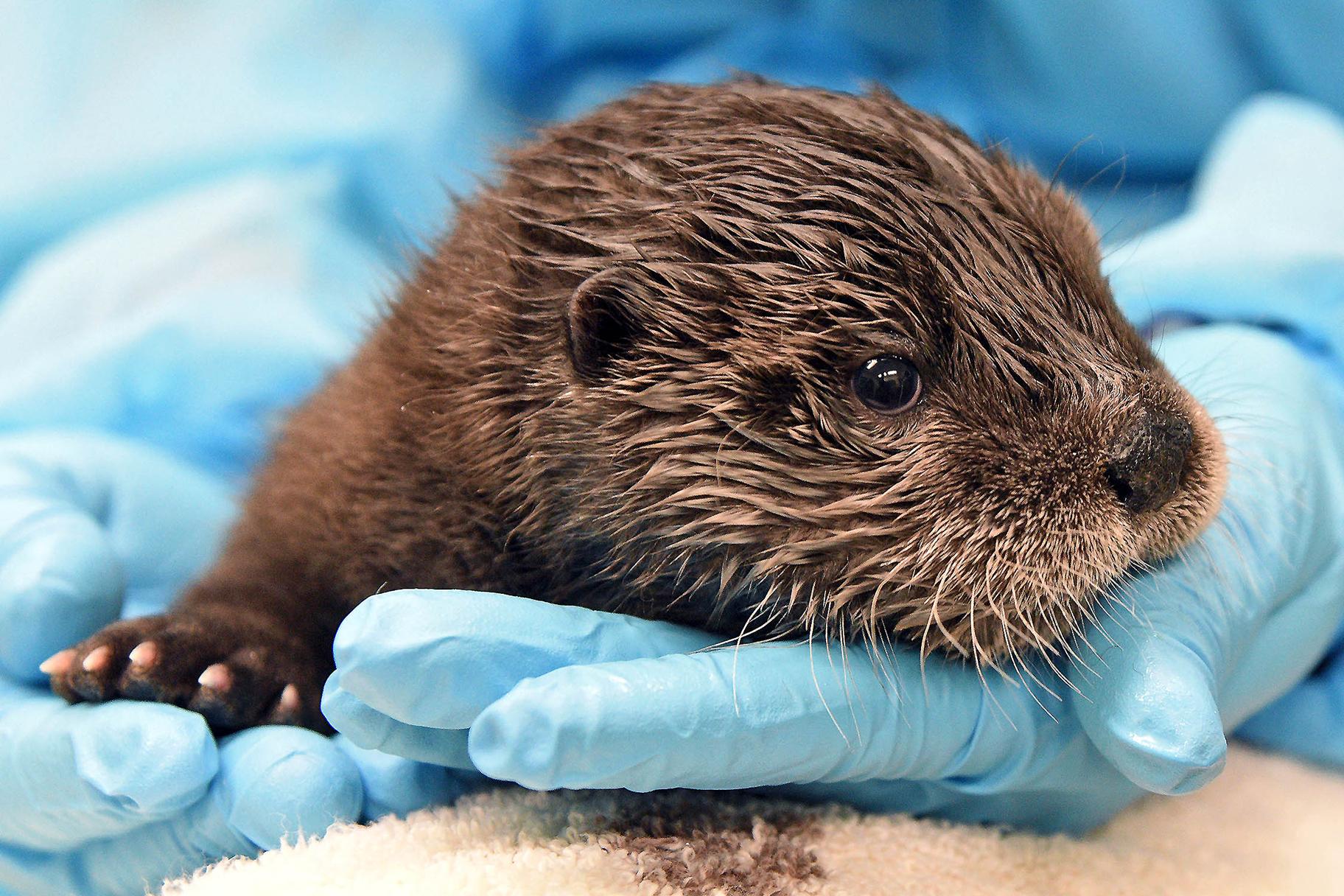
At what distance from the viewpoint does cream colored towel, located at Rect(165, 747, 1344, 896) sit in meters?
1.50

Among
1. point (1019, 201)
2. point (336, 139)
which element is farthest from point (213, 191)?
point (1019, 201)

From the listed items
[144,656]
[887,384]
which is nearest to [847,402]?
[887,384]

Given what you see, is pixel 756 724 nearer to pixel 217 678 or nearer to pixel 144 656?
pixel 217 678

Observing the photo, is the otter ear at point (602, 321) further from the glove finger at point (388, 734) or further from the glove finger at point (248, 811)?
the glove finger at point (248, 811)

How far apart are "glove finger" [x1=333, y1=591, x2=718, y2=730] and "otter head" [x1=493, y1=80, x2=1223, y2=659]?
0.51 feet

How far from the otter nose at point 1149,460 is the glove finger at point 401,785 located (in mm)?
1175

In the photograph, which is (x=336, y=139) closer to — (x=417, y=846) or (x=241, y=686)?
(x=241, y=686)

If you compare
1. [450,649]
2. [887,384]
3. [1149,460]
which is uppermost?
[887,384]

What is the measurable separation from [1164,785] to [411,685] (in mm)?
1105

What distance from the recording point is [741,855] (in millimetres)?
1608

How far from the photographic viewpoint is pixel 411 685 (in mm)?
1472

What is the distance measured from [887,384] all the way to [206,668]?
125 centimetres

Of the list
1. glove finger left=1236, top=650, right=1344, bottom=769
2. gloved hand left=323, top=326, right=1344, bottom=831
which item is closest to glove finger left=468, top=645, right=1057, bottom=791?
gloved hand left=323, top=326, right=1344, bottom=831

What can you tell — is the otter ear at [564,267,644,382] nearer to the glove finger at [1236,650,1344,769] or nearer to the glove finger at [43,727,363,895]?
the glove finger at [43,727,363,895]
